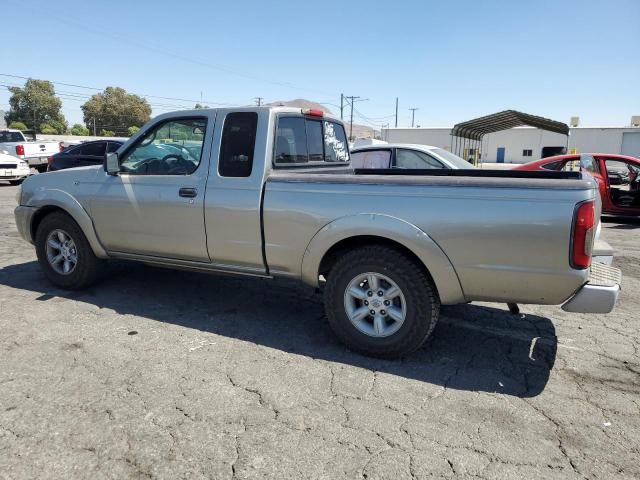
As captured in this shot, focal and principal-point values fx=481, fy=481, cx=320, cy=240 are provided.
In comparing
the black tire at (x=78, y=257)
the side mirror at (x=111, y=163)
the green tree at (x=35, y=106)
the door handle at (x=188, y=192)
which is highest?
the green tree at (x=35, y=106)

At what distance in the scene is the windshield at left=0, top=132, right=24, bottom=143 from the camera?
1838 centimetres

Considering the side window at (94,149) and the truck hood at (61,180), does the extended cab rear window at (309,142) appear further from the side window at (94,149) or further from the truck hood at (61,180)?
the side window at (94,149)

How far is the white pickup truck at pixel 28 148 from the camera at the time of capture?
17625 mm

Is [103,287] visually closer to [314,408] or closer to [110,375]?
[110,375]

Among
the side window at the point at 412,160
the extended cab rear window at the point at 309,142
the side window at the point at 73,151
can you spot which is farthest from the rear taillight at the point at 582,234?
the side window at the point at 73,151

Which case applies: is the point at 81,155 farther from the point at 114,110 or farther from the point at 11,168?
the point at 114,110

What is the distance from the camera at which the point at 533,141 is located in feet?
186

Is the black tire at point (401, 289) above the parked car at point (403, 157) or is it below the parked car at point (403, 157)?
below

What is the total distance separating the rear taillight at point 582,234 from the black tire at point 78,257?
14.3 feet

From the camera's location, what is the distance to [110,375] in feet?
11.0

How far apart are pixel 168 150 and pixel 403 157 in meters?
4.80

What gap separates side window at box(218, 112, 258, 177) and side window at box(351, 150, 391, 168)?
4406 millimetres

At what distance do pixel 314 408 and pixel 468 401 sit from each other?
100 centimetres

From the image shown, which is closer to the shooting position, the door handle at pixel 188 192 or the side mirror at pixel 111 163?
the door handle at pixel 188 192
